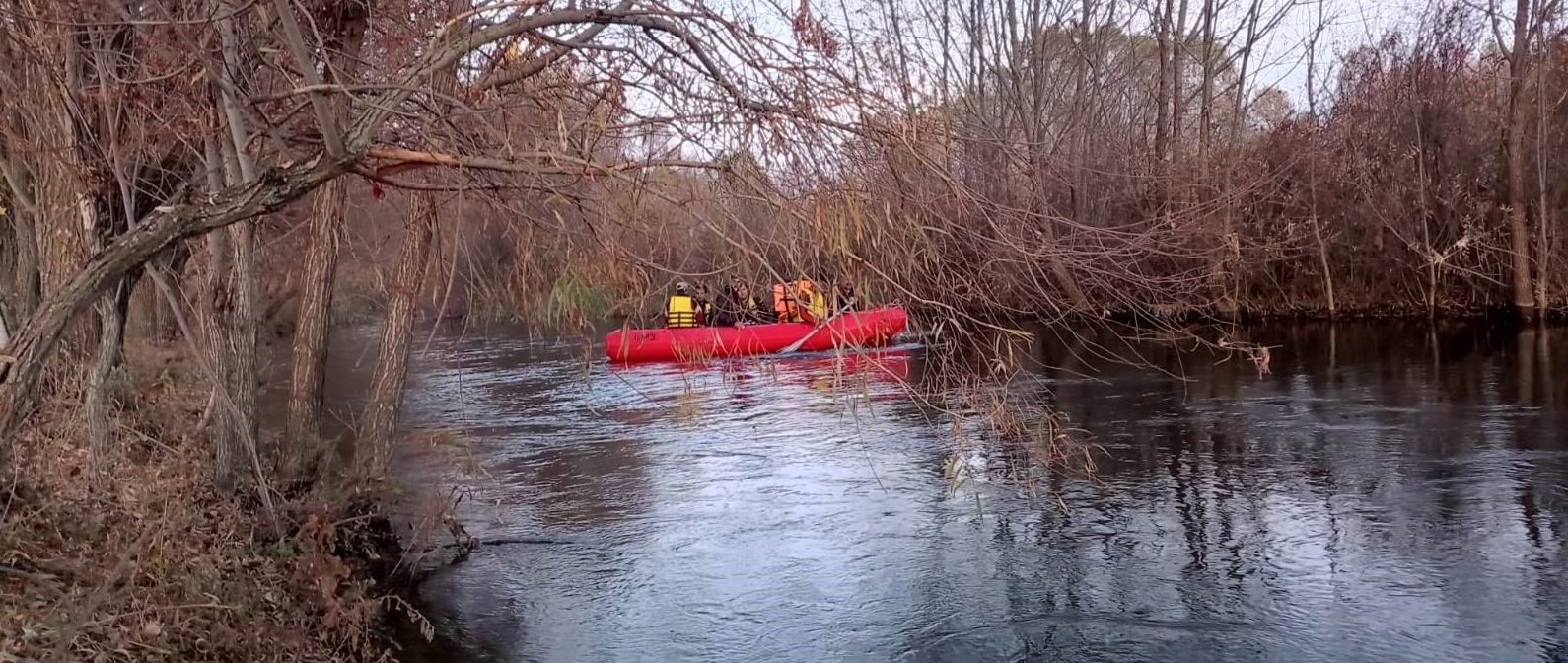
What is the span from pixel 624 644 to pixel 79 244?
130 inches

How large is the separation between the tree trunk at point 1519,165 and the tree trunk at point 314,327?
64.0 feet

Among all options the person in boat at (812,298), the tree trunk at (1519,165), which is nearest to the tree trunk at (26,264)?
the person in boat at (812,298)

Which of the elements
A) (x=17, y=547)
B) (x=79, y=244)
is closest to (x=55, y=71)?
(x=79, y=244)

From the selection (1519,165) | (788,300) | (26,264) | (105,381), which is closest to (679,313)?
(788,300)

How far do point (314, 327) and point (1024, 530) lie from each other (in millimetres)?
4907

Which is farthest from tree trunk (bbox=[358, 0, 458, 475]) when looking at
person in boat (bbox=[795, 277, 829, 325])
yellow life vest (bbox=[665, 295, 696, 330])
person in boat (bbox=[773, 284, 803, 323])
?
person in boat (bbox=[795, 277, 829, 325])

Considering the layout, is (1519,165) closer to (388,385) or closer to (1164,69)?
(1164,69)

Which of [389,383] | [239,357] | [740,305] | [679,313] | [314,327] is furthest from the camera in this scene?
[389,383]

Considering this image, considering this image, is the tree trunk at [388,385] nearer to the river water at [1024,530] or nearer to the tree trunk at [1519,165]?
the river water at [1024,530]

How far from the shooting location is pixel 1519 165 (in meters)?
20.6

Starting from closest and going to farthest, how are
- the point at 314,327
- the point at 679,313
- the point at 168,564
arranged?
the point at 679,313 → the point at 168,564 → the point at 314,327

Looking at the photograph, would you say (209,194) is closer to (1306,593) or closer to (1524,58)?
(1306,593)

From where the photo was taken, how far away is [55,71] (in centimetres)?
436

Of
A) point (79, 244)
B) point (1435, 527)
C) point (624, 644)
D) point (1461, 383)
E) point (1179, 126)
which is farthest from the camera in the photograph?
point (1179, 126)
